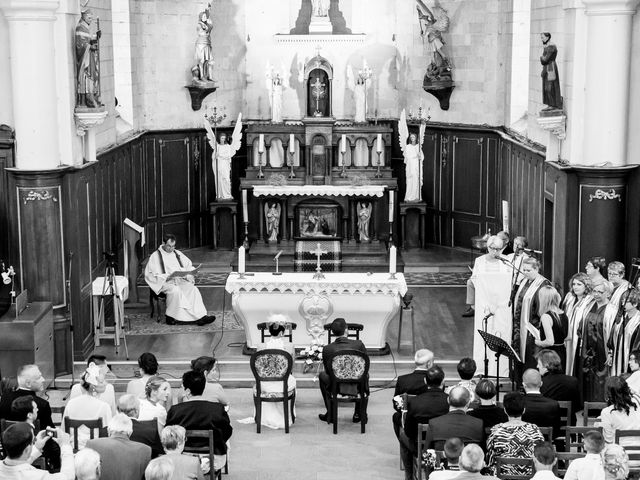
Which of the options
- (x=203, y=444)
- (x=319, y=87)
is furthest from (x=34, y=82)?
(x=319, y=87)

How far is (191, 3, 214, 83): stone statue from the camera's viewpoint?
22578 millimetres

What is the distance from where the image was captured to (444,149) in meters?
22.8

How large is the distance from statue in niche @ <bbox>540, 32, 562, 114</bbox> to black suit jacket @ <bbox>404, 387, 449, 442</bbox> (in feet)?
19.3

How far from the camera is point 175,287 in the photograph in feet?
58.1

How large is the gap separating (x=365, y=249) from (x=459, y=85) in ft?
12.1

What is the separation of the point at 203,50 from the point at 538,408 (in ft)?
45.1

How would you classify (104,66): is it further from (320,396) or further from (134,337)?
(320,396)

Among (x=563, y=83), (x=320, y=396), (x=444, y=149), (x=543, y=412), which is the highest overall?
(x=563, y=83)

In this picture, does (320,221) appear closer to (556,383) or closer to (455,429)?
(556,383)

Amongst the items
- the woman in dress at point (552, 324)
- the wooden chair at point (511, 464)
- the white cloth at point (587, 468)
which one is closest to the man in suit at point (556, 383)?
the woman in dress at point (552, 324)

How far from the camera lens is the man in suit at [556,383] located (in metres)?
11.3

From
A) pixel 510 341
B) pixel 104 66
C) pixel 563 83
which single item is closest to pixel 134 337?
pixel 104 66

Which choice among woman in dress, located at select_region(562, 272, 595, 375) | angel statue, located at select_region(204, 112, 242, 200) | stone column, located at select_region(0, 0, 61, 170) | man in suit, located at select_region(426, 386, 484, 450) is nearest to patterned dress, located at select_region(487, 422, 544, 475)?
man in suit, located at select_region(426, 386, 484, 450)

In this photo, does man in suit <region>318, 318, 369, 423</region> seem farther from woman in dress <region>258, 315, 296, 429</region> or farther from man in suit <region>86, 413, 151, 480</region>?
man in suit <region>86, 413, 151, 480</region>
